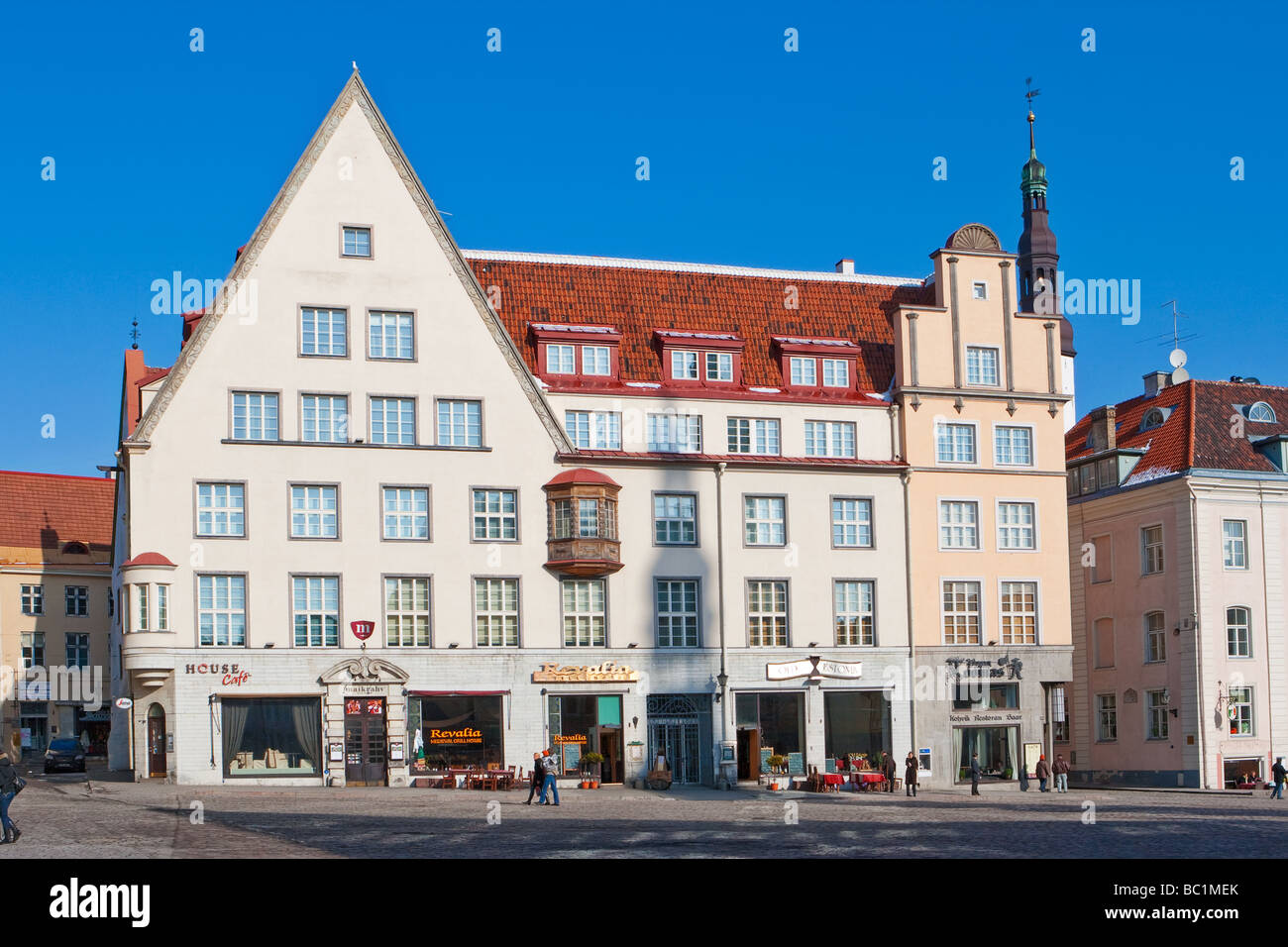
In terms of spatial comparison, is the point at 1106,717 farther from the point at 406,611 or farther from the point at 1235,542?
the point at 406,611

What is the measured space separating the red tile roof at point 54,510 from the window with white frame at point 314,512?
47.1 metres

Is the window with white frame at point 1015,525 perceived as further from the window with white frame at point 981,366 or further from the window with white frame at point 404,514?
the window with white frame at point 404,514

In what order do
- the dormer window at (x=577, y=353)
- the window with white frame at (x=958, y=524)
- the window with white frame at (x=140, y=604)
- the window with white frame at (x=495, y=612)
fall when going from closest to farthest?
the window with white frame at (x=140, y=604) → the window with white frame at (x=495, y=612) → the dormer window at (x=577, y=353) → the window with white frame at (x=958, y=524)

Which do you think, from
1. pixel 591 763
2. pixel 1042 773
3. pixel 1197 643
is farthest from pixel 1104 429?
pixel 591 763

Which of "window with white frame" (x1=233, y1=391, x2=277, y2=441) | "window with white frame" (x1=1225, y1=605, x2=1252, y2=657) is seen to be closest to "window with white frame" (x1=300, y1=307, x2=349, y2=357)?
"window with white frame" (x1=233, y1=391, x2=277, y2=441)

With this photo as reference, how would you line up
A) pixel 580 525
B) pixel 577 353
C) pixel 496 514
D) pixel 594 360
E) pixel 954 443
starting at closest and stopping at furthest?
pixel 580 525 → pixel 496 514 → pixel 577 353 → pixel 594 360 → pixel 954 443

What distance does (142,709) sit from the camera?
169 feet

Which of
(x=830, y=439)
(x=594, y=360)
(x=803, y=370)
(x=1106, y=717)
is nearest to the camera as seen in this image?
(x=594, y=360)

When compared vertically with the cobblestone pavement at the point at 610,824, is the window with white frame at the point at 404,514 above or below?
above

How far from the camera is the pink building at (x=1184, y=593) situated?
2458 inches

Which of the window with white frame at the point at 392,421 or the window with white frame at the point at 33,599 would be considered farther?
the window with white frame at the point at 33,599

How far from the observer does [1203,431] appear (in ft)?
215

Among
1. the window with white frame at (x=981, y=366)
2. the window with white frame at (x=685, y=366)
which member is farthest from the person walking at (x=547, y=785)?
the window with white frame at (x=981, y=366)

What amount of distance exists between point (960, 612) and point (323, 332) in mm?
26368
